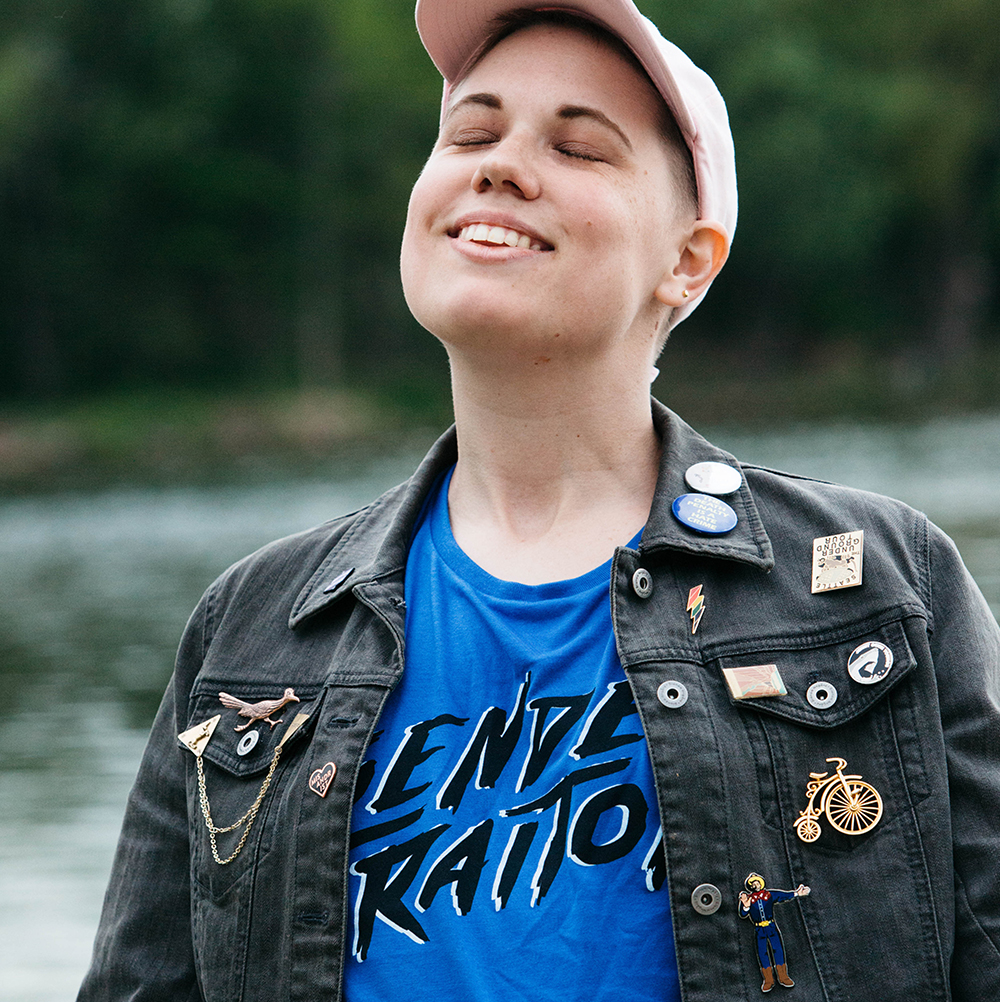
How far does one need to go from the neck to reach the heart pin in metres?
0.35

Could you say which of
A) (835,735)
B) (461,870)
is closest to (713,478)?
(835,735)

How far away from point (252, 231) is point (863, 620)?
127ft

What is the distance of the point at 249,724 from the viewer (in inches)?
80.4

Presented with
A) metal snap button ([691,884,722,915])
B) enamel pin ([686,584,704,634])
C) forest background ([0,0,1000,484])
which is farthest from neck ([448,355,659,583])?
forest background ([0,0,1000,484])

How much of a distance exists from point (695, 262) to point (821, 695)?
27.5 inches

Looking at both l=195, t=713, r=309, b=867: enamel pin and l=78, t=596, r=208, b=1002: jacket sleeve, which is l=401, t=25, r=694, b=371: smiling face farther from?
l=78, t=596, r=208, b=1002: jacket sleeve

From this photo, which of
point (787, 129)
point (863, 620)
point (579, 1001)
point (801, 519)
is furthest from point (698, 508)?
point (787, 129)

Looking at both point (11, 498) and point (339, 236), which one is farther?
point (339, 236)

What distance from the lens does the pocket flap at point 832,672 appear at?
1.87m

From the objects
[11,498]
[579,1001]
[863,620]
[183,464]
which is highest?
[183,464]

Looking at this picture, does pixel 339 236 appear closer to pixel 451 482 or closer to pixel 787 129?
pixel 787 129

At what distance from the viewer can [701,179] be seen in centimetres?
219

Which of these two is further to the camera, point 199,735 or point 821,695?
point 199,735

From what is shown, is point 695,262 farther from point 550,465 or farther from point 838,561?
point 838,561
